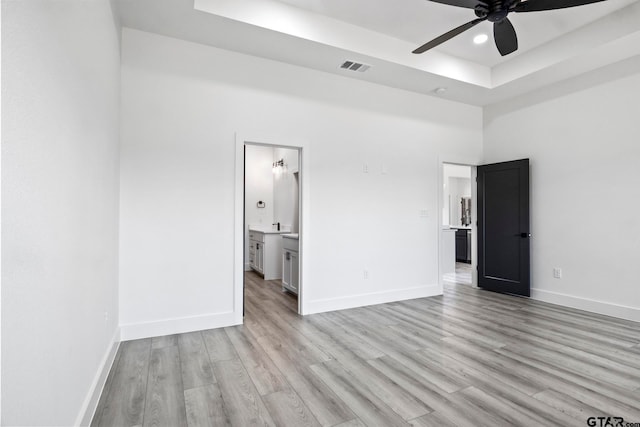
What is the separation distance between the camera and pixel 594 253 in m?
4.22

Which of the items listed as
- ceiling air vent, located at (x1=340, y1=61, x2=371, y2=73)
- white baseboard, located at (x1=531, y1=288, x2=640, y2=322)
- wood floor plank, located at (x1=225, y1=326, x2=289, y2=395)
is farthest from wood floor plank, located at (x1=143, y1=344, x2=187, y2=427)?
white baseboard, located at (x1=531, y1=288, x2=640, y2=322)

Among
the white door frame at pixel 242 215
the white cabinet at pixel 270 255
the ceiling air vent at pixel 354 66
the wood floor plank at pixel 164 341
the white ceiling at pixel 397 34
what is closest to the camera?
the wood floor plank at pixel 164 341

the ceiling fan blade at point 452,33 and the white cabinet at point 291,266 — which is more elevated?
the ceiling fan blade at point 452,33

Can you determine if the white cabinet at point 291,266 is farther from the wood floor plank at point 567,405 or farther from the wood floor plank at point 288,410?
the wood floor plank at point 567,405

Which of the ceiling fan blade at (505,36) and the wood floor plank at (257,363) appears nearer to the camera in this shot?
the wood floor plank at (257,363)

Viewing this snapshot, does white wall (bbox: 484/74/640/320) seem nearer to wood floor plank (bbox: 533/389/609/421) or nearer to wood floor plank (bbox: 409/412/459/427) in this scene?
wood floor plank (bbox: 533/389/609/421)

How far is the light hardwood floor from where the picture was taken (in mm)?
2008

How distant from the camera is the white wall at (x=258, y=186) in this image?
746 cm

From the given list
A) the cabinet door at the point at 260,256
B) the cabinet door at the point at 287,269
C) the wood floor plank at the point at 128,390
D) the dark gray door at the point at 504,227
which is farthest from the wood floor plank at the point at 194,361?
the dark gray door at the point at 504,227

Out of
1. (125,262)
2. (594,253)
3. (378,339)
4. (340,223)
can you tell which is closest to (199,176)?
(125,262)

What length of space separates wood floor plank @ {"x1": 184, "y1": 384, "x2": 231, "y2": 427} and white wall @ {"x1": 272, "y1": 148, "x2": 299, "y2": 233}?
4116 mm

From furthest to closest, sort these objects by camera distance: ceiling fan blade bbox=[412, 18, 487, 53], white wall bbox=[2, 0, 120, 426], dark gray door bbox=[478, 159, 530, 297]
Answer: dark gray door bbox=[478, 159, 530, 297] < ceiling fan blade bbox=[412, 18, 487, 53] < white wall bbox=[2, 0, 120, 426]

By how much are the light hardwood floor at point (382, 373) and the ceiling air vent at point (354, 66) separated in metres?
3.02

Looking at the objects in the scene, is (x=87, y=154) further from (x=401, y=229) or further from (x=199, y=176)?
(x=401, y=229)
